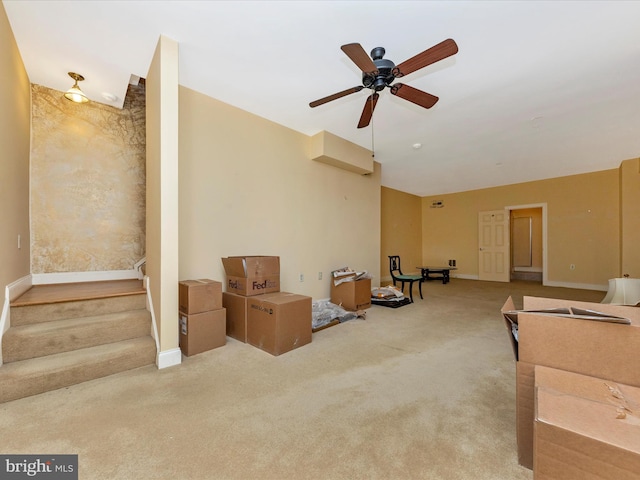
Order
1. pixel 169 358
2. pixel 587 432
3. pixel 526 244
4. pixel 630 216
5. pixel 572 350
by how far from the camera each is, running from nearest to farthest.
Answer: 1. pixel 587 432
2. pixel 572 350
3. pixel 169 358
4. pixel 630 216
5. pixel 526 244

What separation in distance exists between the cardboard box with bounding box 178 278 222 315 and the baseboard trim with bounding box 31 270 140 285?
1.61 m

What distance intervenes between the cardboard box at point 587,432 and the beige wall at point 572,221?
25.1ft

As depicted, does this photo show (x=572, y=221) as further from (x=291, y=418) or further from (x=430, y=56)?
(x=291, y=418)

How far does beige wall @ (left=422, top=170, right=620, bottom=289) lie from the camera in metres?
6.34

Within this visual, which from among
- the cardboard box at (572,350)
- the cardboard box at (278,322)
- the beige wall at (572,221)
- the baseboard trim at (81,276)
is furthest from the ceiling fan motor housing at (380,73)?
the beige wall at (572,221)

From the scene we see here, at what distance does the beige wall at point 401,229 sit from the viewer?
784cm

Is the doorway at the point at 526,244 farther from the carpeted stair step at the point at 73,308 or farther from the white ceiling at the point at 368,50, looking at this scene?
the carpeted stair step at the point at 73,308

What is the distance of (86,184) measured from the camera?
3525mm

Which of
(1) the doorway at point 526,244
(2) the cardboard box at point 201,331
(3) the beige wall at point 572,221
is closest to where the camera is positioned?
(2) the cardboard box at point 201,331

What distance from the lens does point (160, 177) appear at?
8.00ft

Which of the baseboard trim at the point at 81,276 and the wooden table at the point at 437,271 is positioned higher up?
the baseboard trim at the point at 81,276

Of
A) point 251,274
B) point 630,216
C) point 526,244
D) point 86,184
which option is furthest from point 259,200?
point 526,244

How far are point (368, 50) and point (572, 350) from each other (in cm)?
271

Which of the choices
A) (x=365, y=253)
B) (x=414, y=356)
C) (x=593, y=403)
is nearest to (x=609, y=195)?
(x=365, y=253)
